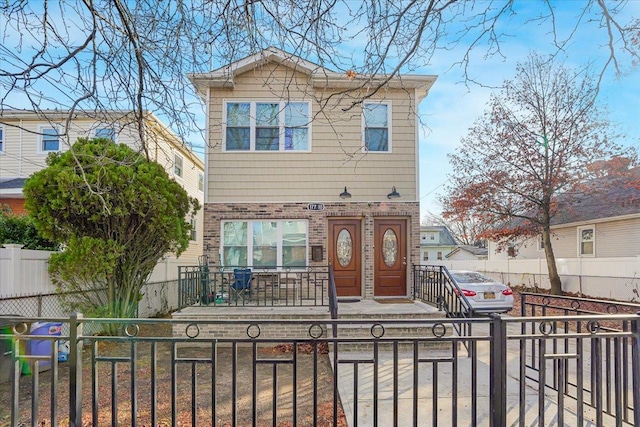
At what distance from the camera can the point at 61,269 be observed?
722 cm

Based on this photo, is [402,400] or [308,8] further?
[402,400]

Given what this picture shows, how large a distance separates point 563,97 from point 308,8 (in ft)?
40.6

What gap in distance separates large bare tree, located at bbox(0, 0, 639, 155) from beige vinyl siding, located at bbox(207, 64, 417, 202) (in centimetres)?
565

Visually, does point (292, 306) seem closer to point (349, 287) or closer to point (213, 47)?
point (349, 287)

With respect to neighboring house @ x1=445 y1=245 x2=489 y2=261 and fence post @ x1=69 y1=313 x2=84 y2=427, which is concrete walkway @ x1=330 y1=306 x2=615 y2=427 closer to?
fence post @ x1=69 y1=313 x2=84 y2=427

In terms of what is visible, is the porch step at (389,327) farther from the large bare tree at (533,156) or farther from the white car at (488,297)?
the large bare tree at (533,156)

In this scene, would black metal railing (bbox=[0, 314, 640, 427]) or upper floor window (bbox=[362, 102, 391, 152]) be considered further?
upper floor window (bbox=[362, 102, 391, 152])

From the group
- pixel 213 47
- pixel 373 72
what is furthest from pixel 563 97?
pixel 213 47

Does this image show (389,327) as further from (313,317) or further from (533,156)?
(533,156)

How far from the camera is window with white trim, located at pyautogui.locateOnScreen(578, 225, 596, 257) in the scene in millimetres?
15836

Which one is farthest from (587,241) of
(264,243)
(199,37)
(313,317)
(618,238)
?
(199,37)

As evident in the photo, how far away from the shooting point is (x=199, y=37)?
A: 4.00 meters

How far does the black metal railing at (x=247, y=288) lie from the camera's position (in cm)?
827

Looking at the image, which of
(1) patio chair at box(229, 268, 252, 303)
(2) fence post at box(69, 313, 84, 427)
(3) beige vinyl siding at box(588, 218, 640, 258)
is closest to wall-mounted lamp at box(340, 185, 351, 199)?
(1) patio chair at box(229, 268, 252, 303)
